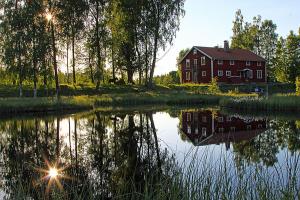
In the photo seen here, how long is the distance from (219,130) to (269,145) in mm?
4365

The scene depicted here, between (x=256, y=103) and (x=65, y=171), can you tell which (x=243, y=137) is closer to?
(x=65, y=171)

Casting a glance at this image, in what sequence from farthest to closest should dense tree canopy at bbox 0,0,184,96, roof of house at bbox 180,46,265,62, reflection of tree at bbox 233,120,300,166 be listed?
roof of house at bbox 180,46,265,62 < dense tree canopy at bbox 0,0,184,96 < reflection of tree at bbox 233,120,300,166

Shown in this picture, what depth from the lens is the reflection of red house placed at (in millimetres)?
13367

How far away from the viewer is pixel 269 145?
11703 millimetres

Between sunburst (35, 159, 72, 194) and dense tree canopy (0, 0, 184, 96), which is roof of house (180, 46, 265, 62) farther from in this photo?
sunburst (35, 159, 72, 194)

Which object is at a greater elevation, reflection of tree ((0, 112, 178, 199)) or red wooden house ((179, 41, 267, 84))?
red wooden house ((179, 41, 267, 84))

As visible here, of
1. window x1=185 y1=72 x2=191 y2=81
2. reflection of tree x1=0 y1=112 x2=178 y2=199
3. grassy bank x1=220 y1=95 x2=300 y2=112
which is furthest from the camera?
window x1=185 y1=72 x2=191 y2=81

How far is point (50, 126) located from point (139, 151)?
327 inches

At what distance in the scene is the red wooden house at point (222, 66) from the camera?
174ft

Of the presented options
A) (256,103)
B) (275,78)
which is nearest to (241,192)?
(256,103)

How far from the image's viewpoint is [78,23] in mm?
34375

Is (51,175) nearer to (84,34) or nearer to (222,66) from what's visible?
(84,34)

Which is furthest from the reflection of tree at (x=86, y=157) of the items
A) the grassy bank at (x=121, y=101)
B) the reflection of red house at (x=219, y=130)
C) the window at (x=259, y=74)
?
the window at (x=259, y=74)

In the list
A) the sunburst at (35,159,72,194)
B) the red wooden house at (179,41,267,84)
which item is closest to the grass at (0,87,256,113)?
the sunburst at (35,159,72,194)
